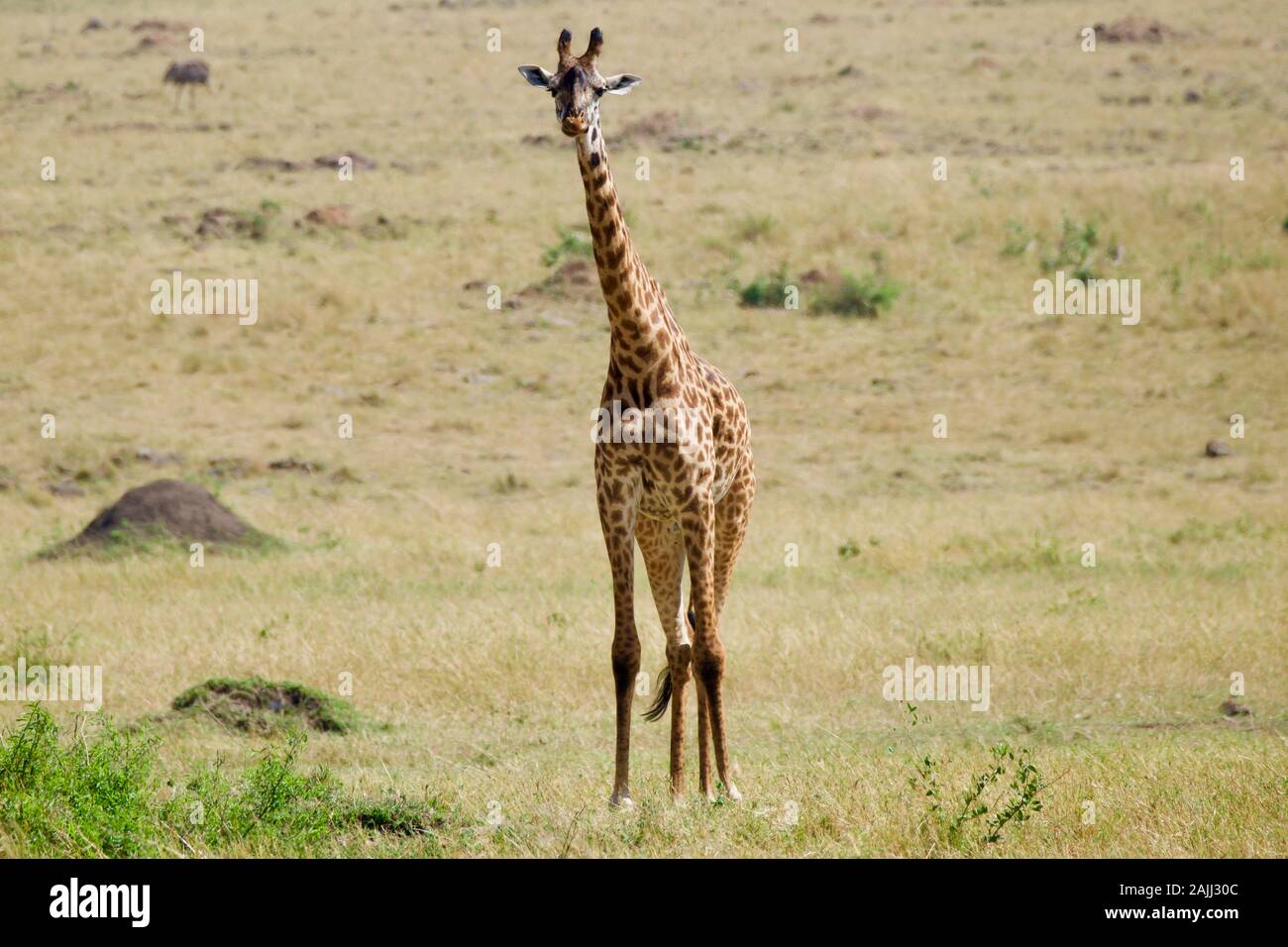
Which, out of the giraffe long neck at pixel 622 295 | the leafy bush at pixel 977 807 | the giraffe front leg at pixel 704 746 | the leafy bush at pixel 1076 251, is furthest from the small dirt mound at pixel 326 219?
the leafy bush at pixel 977 807

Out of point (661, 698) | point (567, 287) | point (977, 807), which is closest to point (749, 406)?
point (567, 287)

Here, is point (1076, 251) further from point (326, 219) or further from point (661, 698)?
point (661, 698)

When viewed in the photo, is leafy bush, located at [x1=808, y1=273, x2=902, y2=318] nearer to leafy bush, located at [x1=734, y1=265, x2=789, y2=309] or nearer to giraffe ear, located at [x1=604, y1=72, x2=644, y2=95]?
leafy bush, located at [x1=734, y1=265, x2=789, y2=309]

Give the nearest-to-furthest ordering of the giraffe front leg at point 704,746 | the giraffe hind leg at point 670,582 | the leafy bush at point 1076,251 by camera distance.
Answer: the giraffe front leg at point 704,746 → the giraffe hind leg at point 670,582 → the leafy bush at point 1076,251

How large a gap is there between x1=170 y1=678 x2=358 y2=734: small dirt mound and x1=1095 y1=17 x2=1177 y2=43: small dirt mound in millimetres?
43334

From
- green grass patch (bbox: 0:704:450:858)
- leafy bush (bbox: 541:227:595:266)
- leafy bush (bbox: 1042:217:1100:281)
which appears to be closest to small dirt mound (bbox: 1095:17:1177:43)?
leafy bush (bbox: 1042:217:1100:281)

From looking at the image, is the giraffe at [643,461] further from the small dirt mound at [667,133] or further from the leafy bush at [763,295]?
the small dirt mound at [667,133]

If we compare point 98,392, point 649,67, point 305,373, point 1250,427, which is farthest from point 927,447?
point 649,67

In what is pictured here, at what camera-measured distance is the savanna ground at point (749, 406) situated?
1000 centimetres

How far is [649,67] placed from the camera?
1909 inches

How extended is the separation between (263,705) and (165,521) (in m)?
6.00

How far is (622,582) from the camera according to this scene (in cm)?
859

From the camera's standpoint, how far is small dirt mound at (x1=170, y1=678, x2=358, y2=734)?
10.9 m

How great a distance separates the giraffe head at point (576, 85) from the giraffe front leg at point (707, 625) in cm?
205
